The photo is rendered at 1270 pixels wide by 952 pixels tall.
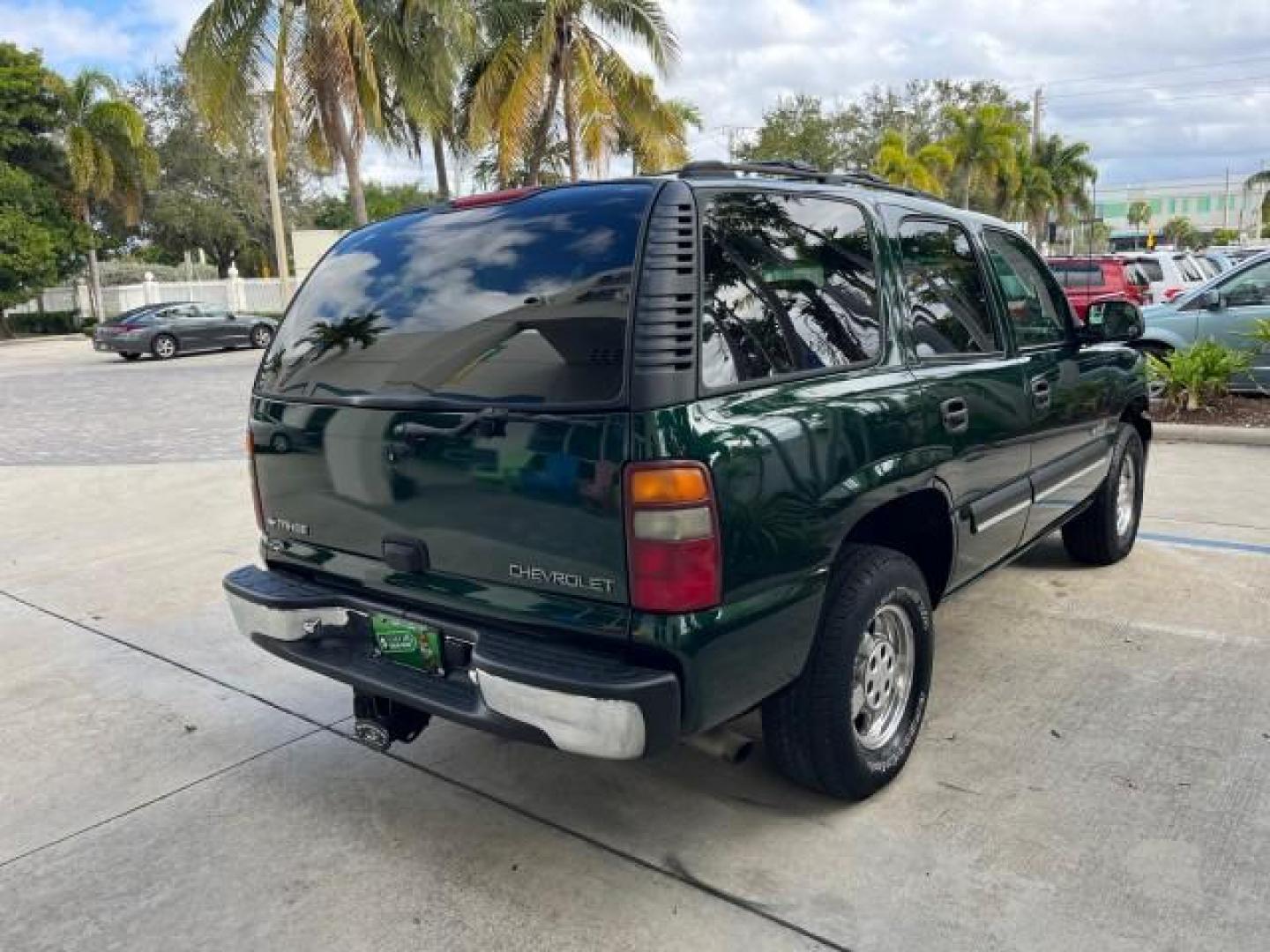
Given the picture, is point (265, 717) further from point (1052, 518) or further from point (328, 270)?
point (1052, 518)

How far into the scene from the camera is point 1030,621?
15.3 ft

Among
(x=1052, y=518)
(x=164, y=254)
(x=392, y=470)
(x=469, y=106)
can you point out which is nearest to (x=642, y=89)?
(x=469, y=106)

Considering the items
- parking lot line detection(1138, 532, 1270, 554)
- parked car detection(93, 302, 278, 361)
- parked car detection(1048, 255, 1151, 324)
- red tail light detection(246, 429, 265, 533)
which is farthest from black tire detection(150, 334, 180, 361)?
parking lot line detection(1138, 532, 1270, 554)

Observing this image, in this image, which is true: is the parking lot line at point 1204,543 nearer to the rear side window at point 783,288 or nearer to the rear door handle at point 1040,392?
the rear door handle at point 1040,392

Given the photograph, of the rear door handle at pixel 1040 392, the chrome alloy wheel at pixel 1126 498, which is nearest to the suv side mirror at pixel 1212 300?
the chrome alloy wheel at pixel 1126 498

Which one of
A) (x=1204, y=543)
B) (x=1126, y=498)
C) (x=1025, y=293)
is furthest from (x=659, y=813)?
(x=1204, y=543)

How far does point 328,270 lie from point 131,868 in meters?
1.98

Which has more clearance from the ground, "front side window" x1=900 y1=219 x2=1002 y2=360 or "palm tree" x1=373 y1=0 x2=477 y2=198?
"palm tree" x1=373 y1=0 x2=477 y2=198

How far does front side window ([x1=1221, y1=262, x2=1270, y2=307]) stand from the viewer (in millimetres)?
9695

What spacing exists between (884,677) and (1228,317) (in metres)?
8.53

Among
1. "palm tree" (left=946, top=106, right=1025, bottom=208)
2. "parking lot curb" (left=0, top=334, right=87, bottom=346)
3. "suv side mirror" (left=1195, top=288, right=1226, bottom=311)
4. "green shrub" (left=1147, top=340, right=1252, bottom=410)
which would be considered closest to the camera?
"green shrub" (left=1147, top=340, right=1252, bottom=410)

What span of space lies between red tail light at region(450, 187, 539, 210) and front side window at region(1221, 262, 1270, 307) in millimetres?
9147

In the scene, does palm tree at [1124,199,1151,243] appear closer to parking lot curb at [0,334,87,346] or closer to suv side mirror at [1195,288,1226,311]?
parking lot curb at [0,334,87,346]

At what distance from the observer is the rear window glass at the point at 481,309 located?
2588 mm
